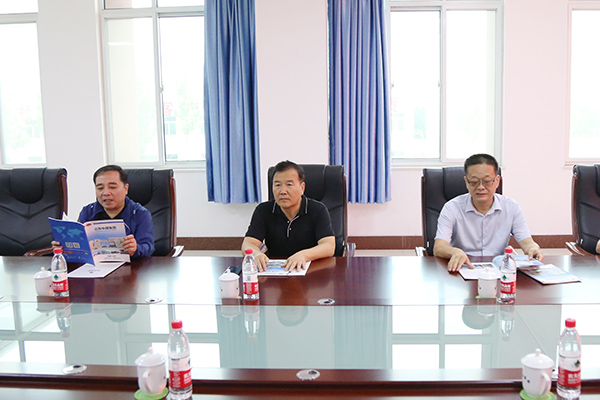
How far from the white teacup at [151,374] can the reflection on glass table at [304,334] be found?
0.14 m

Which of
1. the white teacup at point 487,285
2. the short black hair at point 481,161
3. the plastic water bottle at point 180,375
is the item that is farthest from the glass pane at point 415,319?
the short black hair at point 481,161

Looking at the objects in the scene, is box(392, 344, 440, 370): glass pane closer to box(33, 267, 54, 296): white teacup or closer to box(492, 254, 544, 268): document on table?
box(492, 254, 544, 268): document on table

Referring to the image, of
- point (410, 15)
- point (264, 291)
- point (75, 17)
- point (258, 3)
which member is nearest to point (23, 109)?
point (75, 17)

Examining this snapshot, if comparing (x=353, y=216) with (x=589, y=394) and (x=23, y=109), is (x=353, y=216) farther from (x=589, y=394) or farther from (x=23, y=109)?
(x=589, y=394)

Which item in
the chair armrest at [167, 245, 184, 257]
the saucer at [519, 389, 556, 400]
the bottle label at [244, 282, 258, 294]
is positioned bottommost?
the chair armrest at [167, 245, 184, 257]

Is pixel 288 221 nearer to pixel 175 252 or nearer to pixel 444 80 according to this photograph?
pixel 175 252

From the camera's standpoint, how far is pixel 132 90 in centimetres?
559

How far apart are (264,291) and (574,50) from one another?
188 inches

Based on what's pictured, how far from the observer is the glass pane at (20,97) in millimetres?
5672

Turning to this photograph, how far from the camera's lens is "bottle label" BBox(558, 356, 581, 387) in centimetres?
114

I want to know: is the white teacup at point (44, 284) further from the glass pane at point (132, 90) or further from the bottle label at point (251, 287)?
the glass pane at point (132, 90)

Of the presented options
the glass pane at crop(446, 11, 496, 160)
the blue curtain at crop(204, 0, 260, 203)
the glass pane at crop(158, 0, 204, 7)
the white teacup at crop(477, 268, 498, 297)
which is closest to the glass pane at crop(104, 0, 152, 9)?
the glass pane at crop(158, 0, 204, 7)

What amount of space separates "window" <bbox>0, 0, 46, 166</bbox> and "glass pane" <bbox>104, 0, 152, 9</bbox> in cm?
88

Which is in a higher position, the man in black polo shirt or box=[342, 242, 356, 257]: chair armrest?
the man in black polo shirt
